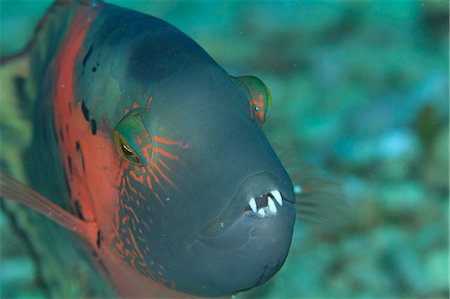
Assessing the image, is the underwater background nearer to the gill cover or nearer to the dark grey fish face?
the dark grey fish face

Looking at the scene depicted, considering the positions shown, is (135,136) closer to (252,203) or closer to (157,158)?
(157,158)

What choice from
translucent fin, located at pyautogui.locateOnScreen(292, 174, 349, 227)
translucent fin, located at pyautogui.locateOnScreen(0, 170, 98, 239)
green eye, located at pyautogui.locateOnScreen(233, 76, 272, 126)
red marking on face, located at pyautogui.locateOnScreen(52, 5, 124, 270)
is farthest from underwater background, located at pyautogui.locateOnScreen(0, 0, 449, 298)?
green eye, located at pyautogui.locateOnScreen(233, 76, 272, 126)

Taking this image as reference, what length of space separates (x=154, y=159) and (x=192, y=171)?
0.21 m

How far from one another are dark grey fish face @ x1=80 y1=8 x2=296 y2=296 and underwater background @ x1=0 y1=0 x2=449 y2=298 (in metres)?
1.06

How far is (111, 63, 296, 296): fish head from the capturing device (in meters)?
1.84

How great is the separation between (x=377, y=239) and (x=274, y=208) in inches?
98.7

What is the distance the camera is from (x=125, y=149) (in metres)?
2.15

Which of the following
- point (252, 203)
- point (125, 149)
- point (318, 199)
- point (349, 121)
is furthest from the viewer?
point (349, 121)

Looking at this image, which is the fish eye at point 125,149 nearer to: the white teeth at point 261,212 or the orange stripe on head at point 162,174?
the orange stripe on head at point 162,174

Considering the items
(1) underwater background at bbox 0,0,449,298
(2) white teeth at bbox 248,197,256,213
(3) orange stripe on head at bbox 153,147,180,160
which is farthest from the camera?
(1) underwater background at bbox 0,0,449,298

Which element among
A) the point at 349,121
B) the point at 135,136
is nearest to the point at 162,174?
the point at 135,136

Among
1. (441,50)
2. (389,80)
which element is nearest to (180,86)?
(389,80)

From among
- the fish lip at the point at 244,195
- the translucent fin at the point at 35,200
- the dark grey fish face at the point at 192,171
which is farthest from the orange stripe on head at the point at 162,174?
the translucent fin at the point at 35,200

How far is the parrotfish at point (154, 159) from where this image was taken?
1.88 m
